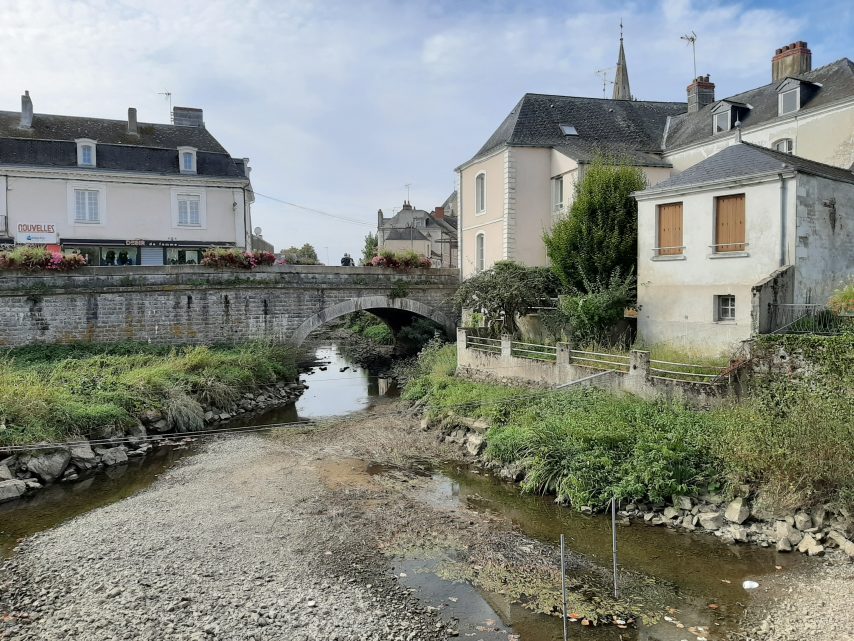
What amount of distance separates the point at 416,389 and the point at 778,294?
9950mm

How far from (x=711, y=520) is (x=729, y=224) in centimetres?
746

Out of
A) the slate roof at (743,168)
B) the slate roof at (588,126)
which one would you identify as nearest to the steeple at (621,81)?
the slate roof at (588,126)

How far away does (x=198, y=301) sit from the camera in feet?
67.2

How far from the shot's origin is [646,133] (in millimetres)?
24562

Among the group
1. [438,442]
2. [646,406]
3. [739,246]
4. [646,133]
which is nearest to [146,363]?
[438,442]

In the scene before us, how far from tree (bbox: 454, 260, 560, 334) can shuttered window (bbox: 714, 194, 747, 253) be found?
5449mm

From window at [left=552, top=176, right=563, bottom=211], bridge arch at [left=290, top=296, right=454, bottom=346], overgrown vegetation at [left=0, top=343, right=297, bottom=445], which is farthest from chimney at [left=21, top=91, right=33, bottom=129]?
window at [left=552, top=176, right=563, bottom=211]

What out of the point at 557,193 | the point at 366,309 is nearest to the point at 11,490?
the point at 366,309

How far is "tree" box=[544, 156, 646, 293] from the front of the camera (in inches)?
651

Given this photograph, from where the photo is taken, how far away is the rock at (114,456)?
12.7 m

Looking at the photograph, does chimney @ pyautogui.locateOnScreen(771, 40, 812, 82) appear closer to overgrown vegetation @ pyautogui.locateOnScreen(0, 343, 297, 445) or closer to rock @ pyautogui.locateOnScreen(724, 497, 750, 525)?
rock @ pyautogui.locateOnScreen(724, 497, 750, 525)

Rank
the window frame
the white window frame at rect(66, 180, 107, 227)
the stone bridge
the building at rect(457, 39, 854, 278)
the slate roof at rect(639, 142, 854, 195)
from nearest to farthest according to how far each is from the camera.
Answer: the slate roof at rect(639, 142, 854, 195), the stone bridge, the building at rect(457, 39, 854, 278), the white window frame at rect(66, 180, 107, 227), the window frame

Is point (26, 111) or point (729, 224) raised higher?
point (26, 111)

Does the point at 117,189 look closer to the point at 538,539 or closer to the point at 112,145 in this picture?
the point at 112,145
